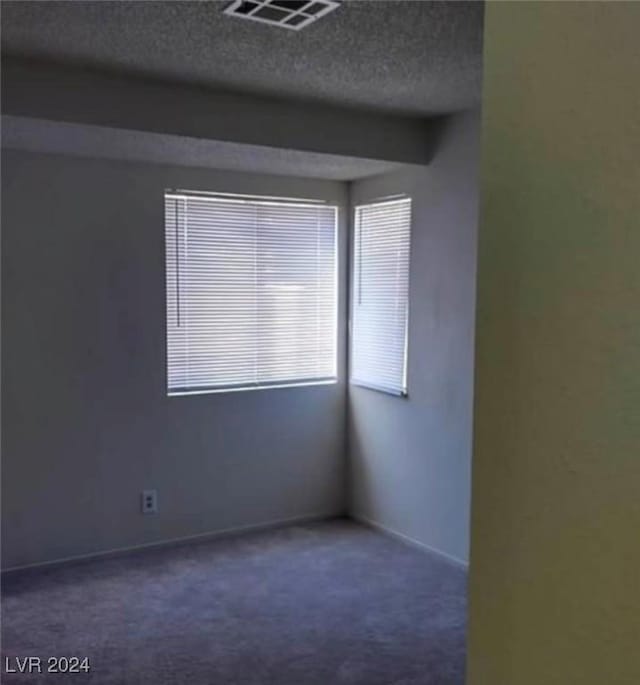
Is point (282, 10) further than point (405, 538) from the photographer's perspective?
No

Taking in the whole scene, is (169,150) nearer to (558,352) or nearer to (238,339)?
(238,339)

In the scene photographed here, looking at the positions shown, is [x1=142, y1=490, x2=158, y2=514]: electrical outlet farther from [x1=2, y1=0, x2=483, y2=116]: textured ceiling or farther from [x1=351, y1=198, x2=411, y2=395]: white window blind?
[x1=2, y1=0, x2=483, y2=116]: textured ceiling

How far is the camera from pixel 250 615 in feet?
10.5

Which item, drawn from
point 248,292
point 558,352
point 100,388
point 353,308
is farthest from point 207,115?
point 558,352

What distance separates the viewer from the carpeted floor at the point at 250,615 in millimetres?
2742

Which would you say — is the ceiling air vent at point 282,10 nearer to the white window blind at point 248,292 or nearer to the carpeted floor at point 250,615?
the white window blind at point 248,292

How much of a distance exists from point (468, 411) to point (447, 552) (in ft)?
2.78

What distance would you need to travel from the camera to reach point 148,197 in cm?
383

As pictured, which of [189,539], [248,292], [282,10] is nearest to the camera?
[282,10]

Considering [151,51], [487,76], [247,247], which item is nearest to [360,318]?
[247,247]

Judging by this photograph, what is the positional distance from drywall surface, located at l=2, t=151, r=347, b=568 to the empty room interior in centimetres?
1

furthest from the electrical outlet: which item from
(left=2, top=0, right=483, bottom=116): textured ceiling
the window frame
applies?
(left=2, top=0, right=483, bottom=116): textured ceiling

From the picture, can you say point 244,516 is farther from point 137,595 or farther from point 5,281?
point 5,281

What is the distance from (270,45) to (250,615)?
247cm
